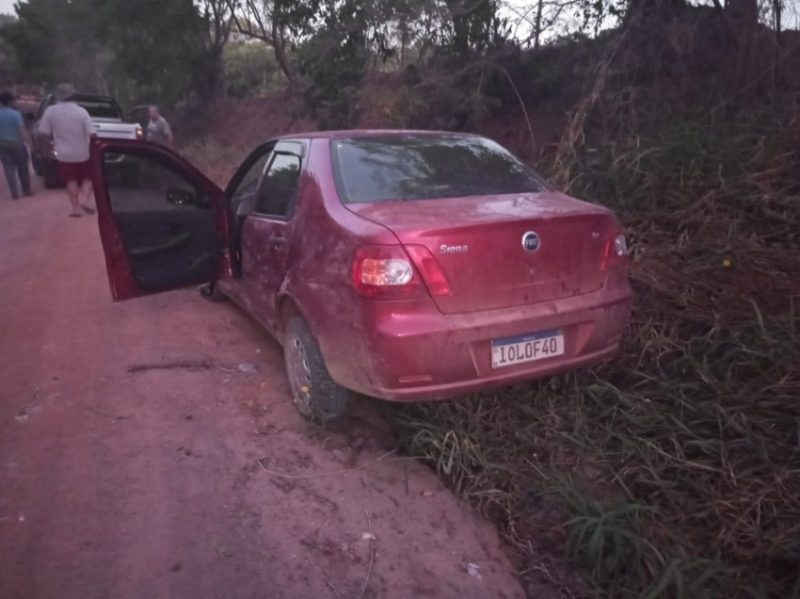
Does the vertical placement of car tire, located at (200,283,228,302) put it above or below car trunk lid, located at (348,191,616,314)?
below

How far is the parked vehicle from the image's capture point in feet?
40.6

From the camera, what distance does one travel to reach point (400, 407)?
3.71m

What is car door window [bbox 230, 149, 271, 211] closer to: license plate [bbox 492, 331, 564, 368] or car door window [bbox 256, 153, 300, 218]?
car door window [bbox 256, 153, 300, 218]

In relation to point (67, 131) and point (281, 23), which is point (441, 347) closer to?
point (67, 131)

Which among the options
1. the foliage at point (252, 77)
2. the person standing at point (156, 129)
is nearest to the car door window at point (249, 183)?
the person standing at point (156, 129)

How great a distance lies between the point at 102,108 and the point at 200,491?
13148mm

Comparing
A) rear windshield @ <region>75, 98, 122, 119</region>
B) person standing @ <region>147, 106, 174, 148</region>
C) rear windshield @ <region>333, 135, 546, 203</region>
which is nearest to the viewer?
rear windshield @ <region>333, 135, 546, 203</region>

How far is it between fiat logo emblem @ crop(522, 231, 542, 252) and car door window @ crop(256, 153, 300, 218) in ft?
4.51

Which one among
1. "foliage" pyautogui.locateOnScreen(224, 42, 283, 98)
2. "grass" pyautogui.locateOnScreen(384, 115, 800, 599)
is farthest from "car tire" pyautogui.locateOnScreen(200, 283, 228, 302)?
"foliage" pyautogui.locateOnScreen(224, 42, 283, 98)

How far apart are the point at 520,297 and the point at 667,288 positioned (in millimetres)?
1675

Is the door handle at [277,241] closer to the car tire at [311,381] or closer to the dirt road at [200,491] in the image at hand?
the car tire at [311,381]

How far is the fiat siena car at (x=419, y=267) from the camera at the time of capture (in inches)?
113

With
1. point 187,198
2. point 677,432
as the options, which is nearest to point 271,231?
point 187,198

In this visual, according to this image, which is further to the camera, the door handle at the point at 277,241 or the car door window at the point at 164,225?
the car door window at the point at 164,225
